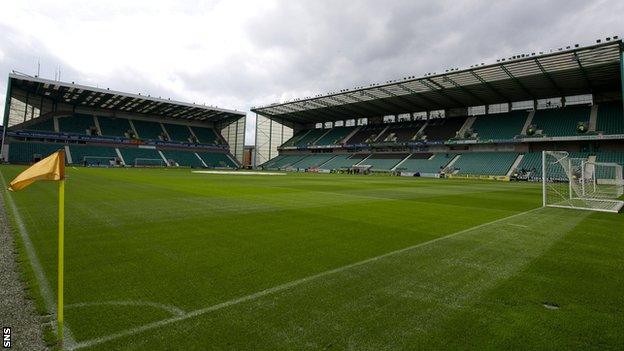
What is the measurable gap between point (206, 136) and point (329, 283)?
284 feet

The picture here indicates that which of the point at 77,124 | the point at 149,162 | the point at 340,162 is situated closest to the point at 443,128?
the point at 340,162

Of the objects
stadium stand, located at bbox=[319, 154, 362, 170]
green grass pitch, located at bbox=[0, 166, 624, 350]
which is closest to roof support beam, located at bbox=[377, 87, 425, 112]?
stadium stand, located at bbox=[319, 154, 362, 170]

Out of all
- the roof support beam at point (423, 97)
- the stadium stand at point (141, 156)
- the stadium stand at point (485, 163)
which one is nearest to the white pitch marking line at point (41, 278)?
the roof support beam at point (423, 97)

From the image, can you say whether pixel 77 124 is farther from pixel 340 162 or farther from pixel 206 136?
pixel 340 162

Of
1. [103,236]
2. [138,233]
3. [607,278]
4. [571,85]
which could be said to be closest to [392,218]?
[607,278]

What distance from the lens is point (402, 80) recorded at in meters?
50.9

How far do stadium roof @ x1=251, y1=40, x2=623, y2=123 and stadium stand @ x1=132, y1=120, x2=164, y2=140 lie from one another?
85.5 ft

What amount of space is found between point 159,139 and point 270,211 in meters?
73.3

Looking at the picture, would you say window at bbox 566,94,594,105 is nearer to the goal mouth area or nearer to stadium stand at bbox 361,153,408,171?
stadium stand at bbox 361,153,408,171

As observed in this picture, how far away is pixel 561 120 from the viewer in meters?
52.2

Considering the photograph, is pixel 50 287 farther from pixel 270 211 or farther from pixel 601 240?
pixel 601 240

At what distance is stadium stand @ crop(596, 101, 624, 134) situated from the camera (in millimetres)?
45688

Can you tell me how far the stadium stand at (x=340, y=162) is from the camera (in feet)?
239

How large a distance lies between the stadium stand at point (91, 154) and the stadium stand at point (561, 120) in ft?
254
